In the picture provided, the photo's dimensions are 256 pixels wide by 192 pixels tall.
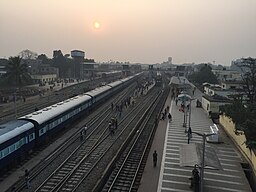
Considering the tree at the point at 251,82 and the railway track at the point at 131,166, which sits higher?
the tree at the point at 251,82

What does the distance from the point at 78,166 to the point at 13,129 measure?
566 cm

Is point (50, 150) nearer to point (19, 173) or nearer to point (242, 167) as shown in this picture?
point (19, 173)

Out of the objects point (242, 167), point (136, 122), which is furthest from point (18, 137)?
point (136, 122)

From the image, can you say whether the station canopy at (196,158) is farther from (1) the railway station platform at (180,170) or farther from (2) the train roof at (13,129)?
(2) the train roof at (13,129)

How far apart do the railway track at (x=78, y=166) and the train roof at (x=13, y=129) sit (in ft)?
13.5

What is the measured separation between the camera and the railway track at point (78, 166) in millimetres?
19969

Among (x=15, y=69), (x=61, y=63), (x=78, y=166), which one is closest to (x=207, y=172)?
(x=78, y=166)

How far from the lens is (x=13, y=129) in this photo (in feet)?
75.0

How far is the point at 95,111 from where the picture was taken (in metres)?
51.1

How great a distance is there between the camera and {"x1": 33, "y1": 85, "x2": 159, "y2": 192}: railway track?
19969 millimetres

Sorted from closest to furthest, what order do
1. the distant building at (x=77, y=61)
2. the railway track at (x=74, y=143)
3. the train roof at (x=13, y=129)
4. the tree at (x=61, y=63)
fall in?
the train roof at (x=13, y=129) → the railway track at (x=74, y=143) → the tree at (x=61, y=63) → the distant building at (x=77, y=61)

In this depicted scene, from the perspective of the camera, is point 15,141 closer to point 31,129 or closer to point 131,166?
point 31,129

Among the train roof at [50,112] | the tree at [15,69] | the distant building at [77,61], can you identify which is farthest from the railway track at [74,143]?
the distant building at [77,61]

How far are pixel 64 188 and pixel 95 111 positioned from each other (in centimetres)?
3169
